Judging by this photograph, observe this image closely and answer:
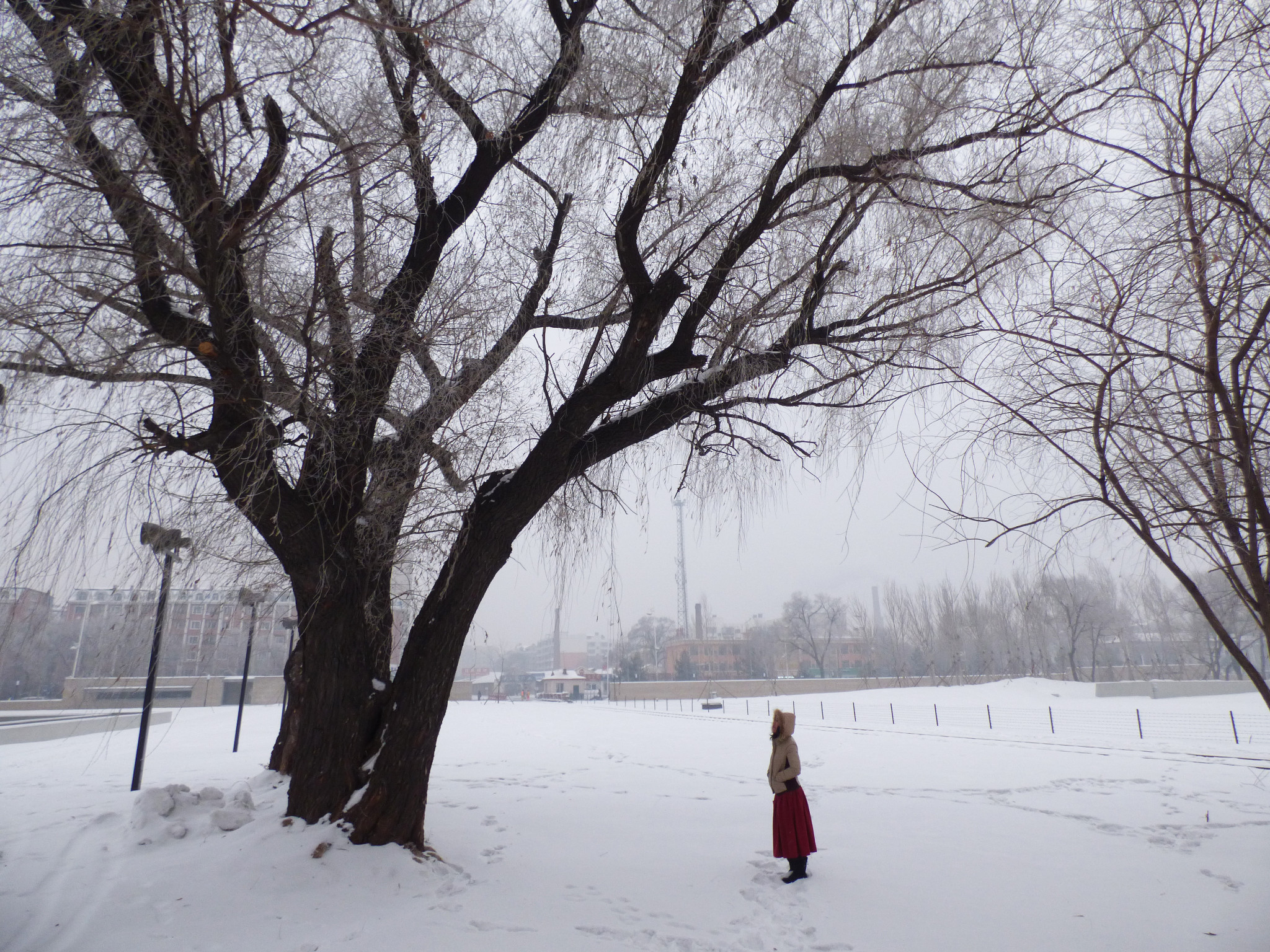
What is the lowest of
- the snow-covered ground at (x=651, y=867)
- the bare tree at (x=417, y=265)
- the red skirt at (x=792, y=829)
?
the snow-covered ground at (x=651, y=867)

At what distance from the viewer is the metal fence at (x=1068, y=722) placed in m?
16.6

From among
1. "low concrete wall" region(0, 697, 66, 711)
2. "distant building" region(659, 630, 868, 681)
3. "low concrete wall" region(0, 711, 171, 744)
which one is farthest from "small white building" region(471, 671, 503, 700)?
"low concrete wall" region(0, 711, 171, 744)

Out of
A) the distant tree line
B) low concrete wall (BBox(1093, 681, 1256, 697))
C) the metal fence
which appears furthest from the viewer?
the distant tree line

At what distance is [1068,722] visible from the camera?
72.9 feet

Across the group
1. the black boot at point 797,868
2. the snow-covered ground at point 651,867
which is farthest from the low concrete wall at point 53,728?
the black boot at point 797,868

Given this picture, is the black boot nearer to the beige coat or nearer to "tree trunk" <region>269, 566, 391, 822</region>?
the beige coat

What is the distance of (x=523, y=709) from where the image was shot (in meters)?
34.4

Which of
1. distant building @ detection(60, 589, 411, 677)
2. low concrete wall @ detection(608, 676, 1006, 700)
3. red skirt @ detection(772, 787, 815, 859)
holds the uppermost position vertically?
distant building @ detection(60, 589, 411, 677)

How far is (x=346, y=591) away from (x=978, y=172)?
5.57 metres

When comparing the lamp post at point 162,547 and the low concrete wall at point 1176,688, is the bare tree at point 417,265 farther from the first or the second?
the low concrete wall at point 1176,688

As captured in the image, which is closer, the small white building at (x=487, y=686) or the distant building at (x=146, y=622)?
the distant building at (x=146, y=622)

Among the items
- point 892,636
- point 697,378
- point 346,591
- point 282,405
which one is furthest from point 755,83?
point 892,636

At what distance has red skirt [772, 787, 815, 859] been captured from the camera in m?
5.22

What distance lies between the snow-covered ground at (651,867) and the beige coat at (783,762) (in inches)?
24.8
